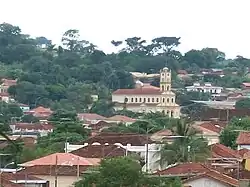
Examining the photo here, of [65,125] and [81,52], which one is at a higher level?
[81,52]

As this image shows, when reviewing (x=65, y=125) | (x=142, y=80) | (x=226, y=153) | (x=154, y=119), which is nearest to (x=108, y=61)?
(x=142, y=80)

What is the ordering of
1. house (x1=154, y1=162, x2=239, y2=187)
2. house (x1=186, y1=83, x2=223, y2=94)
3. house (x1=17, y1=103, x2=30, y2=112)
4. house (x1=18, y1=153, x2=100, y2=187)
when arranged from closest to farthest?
house (x1=154, y1=162, x2=239, y2=187), house (x1=18, y1=153, x2=100, y2=187), house (x1=17, y1=103, x2=30, y2=112), house (x1=186, y1=83, x2=223, y2=94)

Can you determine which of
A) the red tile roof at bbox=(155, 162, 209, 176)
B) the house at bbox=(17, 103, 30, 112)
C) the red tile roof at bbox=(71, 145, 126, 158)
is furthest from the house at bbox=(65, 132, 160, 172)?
the house at bbox=(17, 103, 30, 112)

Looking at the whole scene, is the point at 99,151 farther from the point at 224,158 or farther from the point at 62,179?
the point at 62,179

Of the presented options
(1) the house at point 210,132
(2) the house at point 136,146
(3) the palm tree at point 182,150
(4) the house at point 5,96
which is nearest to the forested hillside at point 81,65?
(4) the house at point 5,96

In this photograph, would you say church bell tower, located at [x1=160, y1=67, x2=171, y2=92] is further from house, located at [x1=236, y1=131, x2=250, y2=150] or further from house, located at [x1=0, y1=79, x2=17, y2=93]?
house, located at [x1=236, y1=131, x2=250, y2=150]

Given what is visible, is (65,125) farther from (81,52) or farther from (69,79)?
(81,52)
